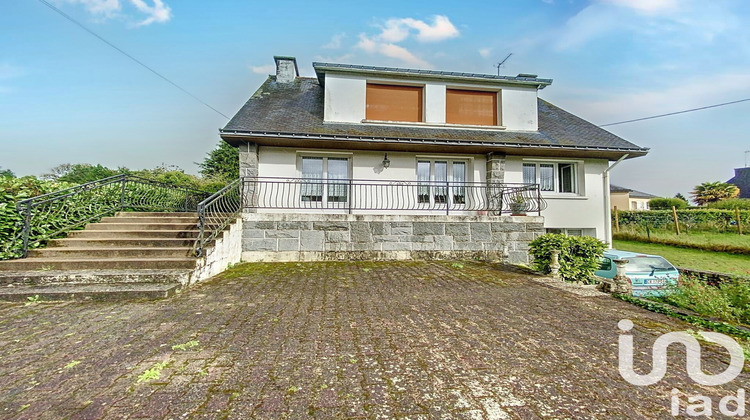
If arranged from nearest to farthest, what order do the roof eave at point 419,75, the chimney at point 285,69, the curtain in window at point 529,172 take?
the roof eave at point 419,75
the curtain in window at point 529,172
the chimney at point 285,69

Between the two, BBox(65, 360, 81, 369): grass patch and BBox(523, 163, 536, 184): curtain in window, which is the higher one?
BBox(523, 163, 536, 184): curtain in window

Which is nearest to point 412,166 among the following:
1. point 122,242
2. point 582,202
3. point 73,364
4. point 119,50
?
point 582,202

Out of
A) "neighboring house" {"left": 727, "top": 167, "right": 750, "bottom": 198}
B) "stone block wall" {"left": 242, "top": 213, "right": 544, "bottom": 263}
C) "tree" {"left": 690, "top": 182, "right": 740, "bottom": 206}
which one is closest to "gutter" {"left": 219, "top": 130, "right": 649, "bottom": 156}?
"stone block wall" {"left": 242, "top": 213, "right": 544, "bottom": 263}

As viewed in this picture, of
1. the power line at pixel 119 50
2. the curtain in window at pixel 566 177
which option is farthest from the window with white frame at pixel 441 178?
the power line at pixel 119 50

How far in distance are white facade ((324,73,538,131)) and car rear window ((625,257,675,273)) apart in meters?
5.29

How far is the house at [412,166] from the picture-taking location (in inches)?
293

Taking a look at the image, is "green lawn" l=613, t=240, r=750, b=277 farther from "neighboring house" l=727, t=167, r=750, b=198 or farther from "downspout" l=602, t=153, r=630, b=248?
"neighboring house" l=727, t=167, r=750, b=198

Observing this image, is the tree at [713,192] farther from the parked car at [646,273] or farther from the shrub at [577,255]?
the shrub at [577,255]

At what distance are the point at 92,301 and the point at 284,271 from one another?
2.88 metres

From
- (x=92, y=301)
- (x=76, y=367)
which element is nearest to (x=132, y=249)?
(x=92, y=301)

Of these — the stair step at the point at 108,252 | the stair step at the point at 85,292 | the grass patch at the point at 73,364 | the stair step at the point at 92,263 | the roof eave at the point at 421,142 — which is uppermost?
the roof eave at the point at 421,142

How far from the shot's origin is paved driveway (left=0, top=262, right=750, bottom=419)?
1798 mm

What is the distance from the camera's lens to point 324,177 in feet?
29.3

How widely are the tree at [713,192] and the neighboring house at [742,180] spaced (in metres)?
9.78
